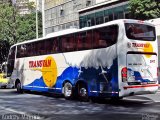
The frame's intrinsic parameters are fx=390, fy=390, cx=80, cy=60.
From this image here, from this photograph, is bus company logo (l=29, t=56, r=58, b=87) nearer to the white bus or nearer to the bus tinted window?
the white bus

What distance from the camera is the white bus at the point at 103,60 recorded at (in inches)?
643

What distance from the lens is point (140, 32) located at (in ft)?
56.0

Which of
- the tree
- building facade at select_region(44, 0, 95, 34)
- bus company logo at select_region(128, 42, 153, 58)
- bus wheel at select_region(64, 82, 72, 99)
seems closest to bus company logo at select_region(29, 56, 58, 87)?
bus wheel at select_region(64, 82, 72, 99)

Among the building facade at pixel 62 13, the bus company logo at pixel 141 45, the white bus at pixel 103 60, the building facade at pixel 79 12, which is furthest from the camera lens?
the building facade at pixel 62 13

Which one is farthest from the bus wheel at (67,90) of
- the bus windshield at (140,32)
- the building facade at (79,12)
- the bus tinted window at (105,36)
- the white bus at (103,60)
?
the building facade at (79,12)

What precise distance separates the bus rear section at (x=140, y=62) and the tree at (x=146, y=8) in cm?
1266

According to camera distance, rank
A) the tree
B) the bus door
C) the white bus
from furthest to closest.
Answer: the tree < the bus door < the white bus

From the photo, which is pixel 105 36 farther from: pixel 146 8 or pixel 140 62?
pixel 146 8

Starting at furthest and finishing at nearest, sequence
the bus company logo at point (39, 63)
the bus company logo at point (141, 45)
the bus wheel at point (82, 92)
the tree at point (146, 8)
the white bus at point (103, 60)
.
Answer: the tree at point (146, 8)
the bus company logo at point (39, 63)
the bus wheel at point (82, 92)
the bus company logo at point (141, 45)
the white bus at point (103, 60)

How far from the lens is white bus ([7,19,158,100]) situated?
1633cm

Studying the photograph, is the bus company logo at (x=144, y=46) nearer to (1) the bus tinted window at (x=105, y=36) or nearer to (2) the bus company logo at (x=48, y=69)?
(1) the bus tinted window at (x=105, y=36)

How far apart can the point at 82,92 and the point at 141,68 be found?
3.29 metres

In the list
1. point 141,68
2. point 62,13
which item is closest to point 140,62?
point 141,68

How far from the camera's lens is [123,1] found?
36.0 m
